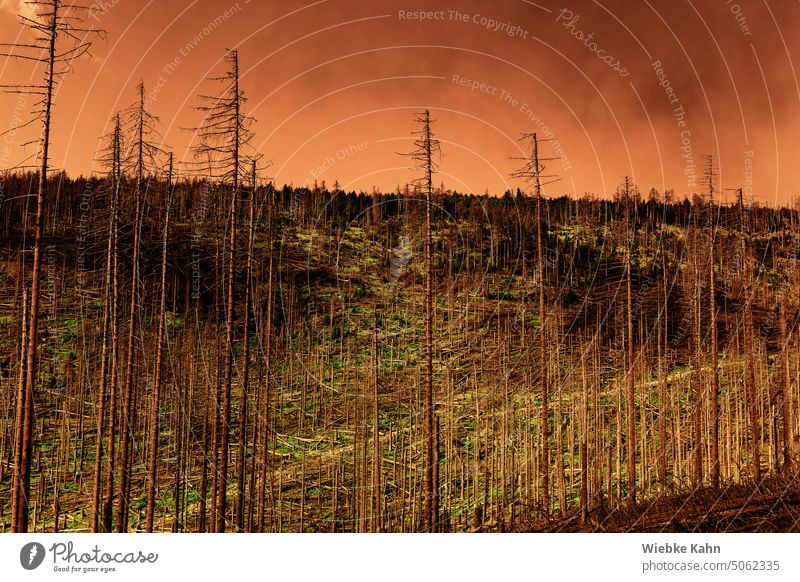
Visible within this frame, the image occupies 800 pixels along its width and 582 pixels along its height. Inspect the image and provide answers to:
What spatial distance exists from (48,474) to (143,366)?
939cm

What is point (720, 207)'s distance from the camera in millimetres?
18281

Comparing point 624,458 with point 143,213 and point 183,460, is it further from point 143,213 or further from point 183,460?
point 143,213

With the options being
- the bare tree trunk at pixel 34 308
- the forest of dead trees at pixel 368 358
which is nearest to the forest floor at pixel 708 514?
the forest of dead trees at pixel 368 358

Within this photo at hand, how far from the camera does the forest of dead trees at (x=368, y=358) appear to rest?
53.5 feet

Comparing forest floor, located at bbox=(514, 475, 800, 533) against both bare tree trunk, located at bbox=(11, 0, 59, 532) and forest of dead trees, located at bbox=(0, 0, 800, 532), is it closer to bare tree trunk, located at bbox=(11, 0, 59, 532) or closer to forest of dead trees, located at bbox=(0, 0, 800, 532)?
forest of dead trees, located at bbox=(0, 0, 800, 532)
